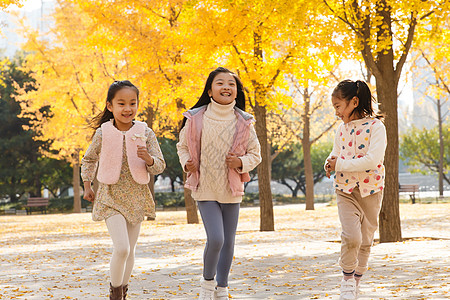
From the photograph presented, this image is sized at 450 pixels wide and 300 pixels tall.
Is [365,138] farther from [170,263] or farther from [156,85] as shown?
[156,85]

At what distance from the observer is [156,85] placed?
15.4 metres

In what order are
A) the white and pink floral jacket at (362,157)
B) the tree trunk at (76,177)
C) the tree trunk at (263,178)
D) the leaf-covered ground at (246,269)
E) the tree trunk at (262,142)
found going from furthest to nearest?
the tree trunk at (76,177) → the tree trunk at (263,178) → the tree trunk at (262,142) → the leaf-covered ground at (246,269) → the white and pink floral jacket at (362,157)

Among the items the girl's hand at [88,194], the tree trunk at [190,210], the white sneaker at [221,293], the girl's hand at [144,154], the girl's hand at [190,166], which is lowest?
the white sneaker at [221,293]

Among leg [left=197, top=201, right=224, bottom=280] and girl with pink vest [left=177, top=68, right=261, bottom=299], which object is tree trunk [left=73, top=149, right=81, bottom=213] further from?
leg [left=197, top=201, right=224, bottom=280]

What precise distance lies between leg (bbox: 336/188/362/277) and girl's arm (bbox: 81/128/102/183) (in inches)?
77.8

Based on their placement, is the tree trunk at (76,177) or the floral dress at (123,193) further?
the tree trunk at (76,177)

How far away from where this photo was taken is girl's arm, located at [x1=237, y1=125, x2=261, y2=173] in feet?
14.8

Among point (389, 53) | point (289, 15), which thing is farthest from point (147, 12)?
point (389, 53)

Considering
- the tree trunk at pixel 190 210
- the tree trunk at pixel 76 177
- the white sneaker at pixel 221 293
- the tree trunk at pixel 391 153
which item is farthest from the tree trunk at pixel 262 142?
the tree trunk at pixel 76 177

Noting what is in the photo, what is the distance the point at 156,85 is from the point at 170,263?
7.98m

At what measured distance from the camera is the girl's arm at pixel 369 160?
14.9 ft

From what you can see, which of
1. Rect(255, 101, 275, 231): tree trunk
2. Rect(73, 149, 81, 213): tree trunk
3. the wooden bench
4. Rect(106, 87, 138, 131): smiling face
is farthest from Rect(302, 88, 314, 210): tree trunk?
Rect(106, 87, 138, 131): smiling face

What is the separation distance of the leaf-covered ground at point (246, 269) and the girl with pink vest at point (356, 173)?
0.67 meters

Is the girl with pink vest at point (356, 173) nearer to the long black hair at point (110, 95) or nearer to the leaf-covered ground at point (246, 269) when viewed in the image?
the leaf-covered ground at point (246, 269)
